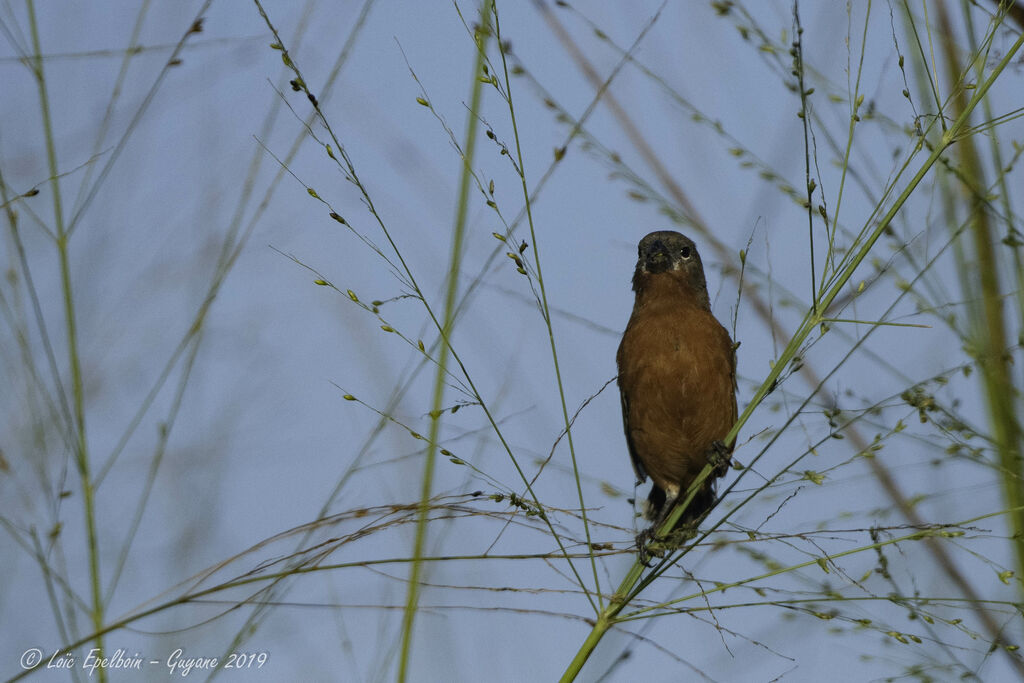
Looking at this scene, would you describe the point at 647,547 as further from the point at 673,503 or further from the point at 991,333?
the point at 673,503

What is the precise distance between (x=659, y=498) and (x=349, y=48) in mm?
3274

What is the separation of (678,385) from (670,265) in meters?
0.78

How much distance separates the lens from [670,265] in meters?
5.10

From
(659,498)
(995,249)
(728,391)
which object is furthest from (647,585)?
(659,498)

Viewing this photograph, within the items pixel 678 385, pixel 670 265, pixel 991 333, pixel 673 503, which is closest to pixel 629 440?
pixel 673 503

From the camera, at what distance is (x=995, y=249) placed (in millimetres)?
2820

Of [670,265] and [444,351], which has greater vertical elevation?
[670,265]

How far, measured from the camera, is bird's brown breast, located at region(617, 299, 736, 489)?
15.0ft

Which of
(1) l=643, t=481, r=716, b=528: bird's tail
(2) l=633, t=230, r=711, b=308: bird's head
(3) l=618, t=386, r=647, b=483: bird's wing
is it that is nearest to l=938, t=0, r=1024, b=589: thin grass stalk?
(2) l=633, t=230, r=711, b=308: bird's head

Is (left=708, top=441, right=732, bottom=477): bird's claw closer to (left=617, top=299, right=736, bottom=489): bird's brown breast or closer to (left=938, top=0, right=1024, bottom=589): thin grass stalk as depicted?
(left=617, top=299, right=736, bottom=489): bird's brown breast

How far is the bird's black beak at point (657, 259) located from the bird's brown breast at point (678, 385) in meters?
0.27

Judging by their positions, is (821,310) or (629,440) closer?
(821,310)

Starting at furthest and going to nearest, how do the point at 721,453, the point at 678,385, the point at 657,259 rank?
the point at 657,259
the point at 678,385
the point at 721,453

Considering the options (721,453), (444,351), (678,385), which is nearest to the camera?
(444,351)
